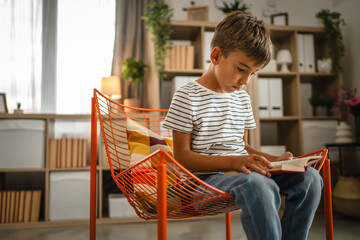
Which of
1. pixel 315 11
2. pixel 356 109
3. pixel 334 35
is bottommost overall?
pixel 356 109

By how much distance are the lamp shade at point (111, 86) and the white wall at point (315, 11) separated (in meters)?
0.91

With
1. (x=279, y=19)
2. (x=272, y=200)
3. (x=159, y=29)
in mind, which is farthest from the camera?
(x=279, y=19)

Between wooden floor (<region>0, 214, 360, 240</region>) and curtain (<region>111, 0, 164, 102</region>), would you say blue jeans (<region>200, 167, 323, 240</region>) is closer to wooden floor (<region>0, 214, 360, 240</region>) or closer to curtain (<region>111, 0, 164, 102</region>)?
wooden floor (<region>0, 214, 360, 240</region>)

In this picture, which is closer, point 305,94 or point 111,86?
point 111,86

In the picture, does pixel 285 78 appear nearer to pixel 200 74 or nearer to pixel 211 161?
pixel 200 74

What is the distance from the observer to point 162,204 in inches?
32.6

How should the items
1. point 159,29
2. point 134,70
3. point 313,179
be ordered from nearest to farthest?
point 313,179, point 159,29, point 134,70

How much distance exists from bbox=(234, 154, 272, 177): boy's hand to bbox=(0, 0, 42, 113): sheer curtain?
8.16 ft

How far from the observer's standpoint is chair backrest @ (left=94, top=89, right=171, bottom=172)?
1310 millimetres

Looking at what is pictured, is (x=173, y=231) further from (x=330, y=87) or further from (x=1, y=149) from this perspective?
(x=330, y=87)

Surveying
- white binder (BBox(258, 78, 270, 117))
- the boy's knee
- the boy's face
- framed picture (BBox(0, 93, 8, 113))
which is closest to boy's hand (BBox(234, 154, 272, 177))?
the boy's knee

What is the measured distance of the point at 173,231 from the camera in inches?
86.4

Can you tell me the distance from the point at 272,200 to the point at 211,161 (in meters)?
0.24

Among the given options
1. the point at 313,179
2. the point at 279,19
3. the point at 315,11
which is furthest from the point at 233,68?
the point at 315,11
